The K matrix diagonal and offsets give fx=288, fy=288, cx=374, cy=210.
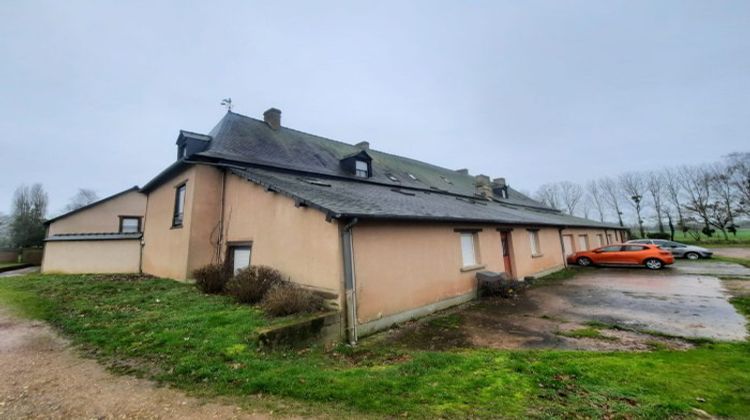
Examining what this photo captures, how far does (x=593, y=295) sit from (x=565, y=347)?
6.00 meters

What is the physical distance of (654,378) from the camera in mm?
3746

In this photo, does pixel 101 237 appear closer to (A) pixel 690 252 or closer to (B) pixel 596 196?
(A) pixel 690 252

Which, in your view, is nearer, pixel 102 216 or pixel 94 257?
pixel 94 257

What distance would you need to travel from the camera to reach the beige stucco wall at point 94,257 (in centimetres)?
1427

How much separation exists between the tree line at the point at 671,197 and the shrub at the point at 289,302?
4917cm

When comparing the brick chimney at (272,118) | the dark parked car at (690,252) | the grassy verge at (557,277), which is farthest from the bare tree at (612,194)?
the brick chimney at (272,118)

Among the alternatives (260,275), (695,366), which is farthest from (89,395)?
(695,366)

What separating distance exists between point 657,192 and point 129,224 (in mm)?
65797

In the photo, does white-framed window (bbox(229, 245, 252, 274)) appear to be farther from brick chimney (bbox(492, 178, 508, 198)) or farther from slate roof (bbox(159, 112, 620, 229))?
brick chimney (bbox(492, 178, 508, 198))

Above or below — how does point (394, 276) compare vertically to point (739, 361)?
above

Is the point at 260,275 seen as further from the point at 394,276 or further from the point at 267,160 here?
the point at 267,160

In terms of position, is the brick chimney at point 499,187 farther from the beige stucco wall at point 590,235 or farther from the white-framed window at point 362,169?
the white-framed window at point 362,169

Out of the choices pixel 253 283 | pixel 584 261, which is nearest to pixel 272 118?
pixel 253 283

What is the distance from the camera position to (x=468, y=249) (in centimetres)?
1015
